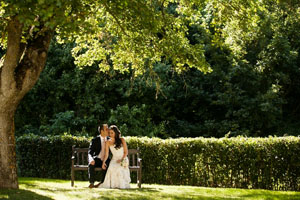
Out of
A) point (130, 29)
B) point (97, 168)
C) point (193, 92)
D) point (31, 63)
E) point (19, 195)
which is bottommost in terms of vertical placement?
point (19, 195)

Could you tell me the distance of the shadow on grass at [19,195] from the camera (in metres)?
9.63

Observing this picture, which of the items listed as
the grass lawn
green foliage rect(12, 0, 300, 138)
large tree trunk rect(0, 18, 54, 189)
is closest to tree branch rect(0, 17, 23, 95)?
large tree trunk rect(0, 18, 54, 189)

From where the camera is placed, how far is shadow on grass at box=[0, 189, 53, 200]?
9.63 m

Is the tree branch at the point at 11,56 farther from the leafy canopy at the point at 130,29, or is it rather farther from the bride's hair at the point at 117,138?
the bride's hair at the point at 117,138

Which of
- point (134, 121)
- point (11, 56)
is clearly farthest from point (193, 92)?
point (11, 56)

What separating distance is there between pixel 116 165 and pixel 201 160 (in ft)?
10.7

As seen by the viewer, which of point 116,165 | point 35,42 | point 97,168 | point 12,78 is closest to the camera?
point 12,78

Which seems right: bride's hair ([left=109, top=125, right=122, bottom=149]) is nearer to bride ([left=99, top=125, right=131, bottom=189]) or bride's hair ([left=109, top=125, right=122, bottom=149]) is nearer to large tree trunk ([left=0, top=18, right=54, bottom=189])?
bride ([left=99, top=125, right=131, bottom=189])

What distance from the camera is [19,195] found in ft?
32.7

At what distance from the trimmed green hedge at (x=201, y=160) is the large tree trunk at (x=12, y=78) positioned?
5.54 metres

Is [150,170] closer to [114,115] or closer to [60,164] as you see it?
[60,164]

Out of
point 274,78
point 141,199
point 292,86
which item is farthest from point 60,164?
point 292,86

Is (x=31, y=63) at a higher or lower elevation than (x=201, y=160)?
higher

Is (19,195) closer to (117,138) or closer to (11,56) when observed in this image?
(11,56)
